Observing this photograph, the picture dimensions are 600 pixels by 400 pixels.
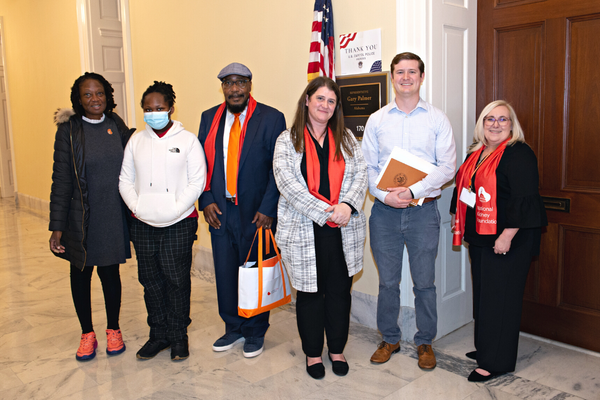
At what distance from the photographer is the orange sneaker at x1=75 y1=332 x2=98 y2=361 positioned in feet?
10.1

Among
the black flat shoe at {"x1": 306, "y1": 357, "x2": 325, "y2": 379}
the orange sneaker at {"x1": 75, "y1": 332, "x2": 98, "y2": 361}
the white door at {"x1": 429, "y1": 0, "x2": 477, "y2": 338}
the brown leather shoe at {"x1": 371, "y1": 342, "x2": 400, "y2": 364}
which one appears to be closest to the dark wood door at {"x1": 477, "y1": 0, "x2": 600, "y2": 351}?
the white door at {"x1": 429, "y1": 0, "x2": 477, "y2": 338}

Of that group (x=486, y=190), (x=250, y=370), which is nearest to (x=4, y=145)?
(x=250, y=370)

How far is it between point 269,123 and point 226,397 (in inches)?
60.1

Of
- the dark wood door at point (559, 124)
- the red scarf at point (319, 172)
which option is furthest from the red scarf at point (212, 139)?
the dark wood door at point (559, 124)

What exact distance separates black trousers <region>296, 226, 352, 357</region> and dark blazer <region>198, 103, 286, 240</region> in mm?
439

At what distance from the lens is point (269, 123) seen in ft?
9.87

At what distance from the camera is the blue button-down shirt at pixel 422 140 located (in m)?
2.74

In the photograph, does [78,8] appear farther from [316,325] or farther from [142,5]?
[316,325]

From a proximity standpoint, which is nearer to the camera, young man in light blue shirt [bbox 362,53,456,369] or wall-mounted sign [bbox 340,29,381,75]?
young man in light blue shirt [bbox 362,53,456,369]

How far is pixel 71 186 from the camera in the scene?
2.88m

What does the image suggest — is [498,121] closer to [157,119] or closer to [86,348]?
[157,119]

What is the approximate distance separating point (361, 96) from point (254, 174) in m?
0.93

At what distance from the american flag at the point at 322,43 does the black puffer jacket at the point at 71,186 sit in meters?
1.51

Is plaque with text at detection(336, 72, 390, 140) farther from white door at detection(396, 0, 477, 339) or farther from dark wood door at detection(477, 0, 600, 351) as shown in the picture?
dark wood door at detection(477, 0, 600, 351)
